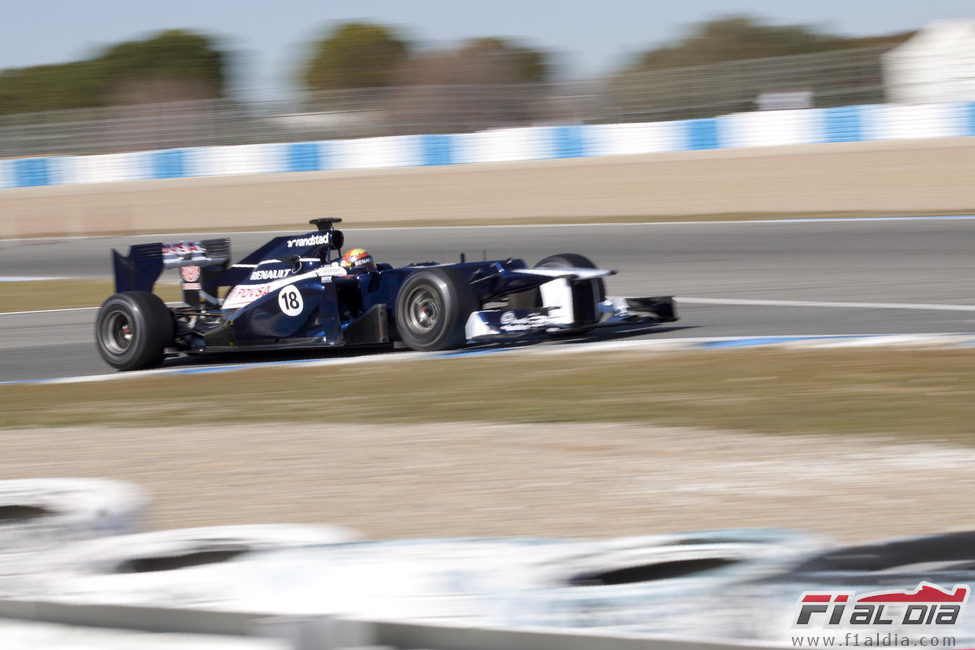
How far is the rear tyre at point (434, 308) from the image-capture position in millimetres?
8844

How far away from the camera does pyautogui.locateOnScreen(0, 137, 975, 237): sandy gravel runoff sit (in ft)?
65.7

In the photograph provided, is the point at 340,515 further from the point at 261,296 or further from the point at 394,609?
the point at 261,296

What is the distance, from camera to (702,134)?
2406cm

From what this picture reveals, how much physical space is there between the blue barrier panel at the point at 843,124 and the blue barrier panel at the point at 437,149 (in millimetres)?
7547

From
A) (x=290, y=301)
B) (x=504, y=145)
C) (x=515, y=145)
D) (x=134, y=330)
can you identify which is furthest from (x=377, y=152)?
(x=290, y=301)

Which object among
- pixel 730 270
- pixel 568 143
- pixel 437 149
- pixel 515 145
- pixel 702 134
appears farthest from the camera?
pixel 437 149

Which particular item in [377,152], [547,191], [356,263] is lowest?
[356,263]

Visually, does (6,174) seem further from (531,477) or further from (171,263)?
(531,477)

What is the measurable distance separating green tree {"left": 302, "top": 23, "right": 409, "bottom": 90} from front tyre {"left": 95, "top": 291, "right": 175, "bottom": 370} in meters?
61.8

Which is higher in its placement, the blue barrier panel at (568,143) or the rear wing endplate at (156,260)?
the blue barrier panel at (568,143)

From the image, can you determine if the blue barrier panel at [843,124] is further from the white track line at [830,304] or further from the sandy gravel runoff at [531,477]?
the sandy gravel runoff at [531,477]

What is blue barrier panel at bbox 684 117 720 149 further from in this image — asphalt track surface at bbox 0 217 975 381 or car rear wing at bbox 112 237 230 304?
car rear wing at bbox 112 237 230 304

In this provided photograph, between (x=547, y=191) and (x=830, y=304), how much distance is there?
12.5 m

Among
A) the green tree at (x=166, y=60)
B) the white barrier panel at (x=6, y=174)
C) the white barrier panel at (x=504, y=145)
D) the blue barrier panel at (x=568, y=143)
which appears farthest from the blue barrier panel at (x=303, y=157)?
the green tree at (x=166, y=60)
